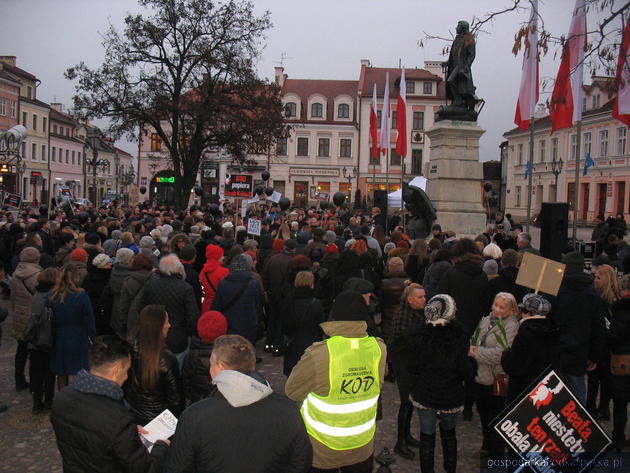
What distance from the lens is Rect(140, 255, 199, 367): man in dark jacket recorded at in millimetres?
6004

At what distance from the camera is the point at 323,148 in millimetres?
58188

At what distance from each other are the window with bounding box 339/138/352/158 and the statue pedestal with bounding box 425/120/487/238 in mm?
41783

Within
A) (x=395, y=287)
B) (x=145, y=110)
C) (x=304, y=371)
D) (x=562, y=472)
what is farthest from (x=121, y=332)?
(x=145, y=110)

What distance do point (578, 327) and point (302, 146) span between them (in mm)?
53834

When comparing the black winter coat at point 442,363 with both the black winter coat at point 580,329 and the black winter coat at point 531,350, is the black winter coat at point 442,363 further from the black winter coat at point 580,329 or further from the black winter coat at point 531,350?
the black winter coat at point 580,329

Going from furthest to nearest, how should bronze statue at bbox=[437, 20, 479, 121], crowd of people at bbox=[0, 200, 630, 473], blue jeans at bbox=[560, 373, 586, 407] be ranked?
bronze statue at bbox=[437, 20, 479, 121], blue jeans at bbox=[560, 373, 586, 407], crowd of people at bbox=[0, 200, 630, 473]

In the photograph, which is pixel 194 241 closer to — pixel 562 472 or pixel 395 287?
pixel 395 287

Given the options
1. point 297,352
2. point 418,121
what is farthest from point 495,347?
point 418,121

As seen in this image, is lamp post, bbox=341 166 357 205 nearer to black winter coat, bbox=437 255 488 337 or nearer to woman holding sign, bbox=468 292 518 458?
black winter coat, bbox=437 255 488 337

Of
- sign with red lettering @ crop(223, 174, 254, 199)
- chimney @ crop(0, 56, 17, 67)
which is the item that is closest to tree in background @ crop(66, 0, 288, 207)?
sign with red lettering @ crop(223, 174, 254, 199)

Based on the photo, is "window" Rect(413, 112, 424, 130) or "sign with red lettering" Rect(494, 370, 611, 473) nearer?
"sign with red lettering" Rect(494, 370, 611, 473)

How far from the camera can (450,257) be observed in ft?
26.0

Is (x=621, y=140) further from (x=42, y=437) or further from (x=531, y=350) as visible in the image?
(x=42, y=437)

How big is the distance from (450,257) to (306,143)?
51340mm
